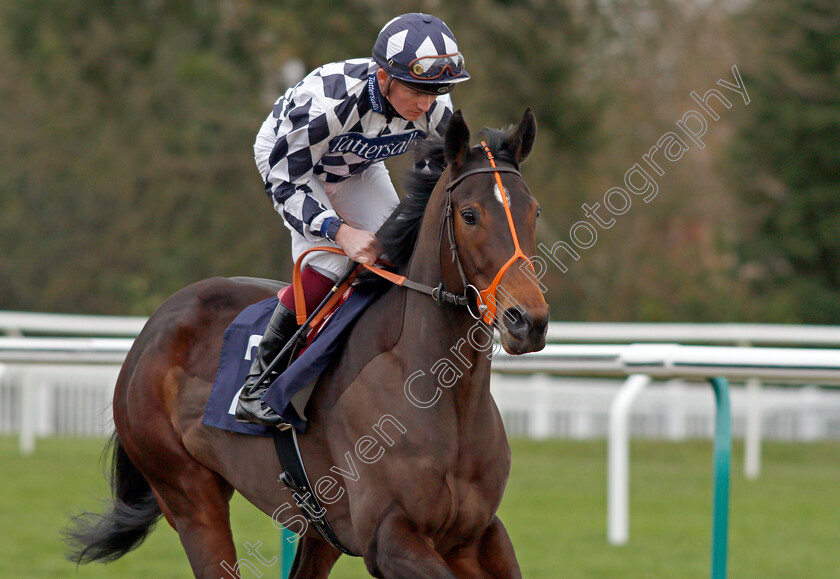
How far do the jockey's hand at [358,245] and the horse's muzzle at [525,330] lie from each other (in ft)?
2.23

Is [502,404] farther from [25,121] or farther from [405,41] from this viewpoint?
[25,121]

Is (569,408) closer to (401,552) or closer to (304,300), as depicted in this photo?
(304,300)

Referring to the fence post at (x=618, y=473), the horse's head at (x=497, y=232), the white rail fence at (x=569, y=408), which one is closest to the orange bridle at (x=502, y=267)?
the horse's head at (x=497, y=232)

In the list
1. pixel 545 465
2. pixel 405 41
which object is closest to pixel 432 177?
pixel 405 41

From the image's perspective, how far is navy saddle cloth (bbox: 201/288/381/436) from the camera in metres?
3.22

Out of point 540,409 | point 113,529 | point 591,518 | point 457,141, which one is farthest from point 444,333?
point 540,409

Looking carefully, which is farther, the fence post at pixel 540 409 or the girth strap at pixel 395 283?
the fence post at pixel 540 409

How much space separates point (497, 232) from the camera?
2.83 m

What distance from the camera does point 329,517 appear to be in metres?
3.30

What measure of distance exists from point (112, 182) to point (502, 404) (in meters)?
10.5

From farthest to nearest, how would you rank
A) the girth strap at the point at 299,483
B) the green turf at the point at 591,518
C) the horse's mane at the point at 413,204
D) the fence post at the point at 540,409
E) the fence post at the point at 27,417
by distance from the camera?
the fence post at the point at 540,409 → the fence post at the point at 27,417 → the green turf at the point at 591,518 → the girth strap at the point at 299,483 → the horse's mane at the point at 413,204

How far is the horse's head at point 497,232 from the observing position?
106 inches

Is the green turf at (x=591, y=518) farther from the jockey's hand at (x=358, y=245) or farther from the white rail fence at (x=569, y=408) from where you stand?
the jockey's hand at (x=358, y=245)

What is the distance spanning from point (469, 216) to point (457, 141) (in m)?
0.23
